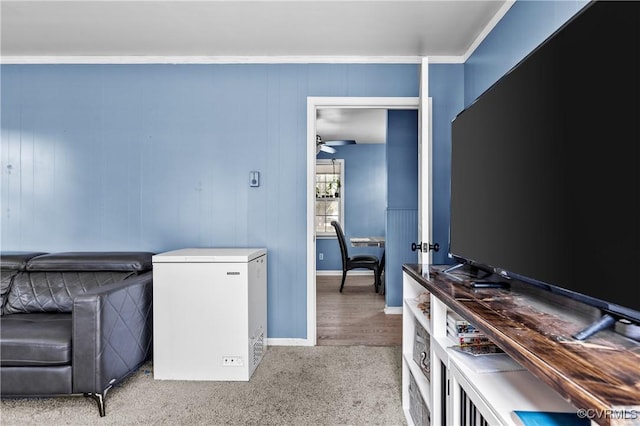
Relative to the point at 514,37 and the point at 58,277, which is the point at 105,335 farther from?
the point at 514,37

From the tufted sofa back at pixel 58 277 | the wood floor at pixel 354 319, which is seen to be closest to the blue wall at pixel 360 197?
the wood floor at pixel 354 319

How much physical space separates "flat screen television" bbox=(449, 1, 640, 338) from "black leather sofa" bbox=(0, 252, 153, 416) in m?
2.03

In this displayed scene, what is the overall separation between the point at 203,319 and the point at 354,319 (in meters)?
1.86

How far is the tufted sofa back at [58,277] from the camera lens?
8.28ft

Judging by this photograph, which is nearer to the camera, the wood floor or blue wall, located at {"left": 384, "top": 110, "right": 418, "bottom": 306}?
the wood floor

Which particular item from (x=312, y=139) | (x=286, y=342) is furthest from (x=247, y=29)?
(x=286, y=342)

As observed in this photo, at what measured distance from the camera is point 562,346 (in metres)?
0.83

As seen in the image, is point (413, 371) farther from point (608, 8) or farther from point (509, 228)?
point (608, 8)

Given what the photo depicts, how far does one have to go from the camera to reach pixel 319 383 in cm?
232

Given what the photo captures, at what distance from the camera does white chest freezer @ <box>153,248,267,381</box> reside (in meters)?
2.36

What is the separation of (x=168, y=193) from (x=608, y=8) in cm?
296

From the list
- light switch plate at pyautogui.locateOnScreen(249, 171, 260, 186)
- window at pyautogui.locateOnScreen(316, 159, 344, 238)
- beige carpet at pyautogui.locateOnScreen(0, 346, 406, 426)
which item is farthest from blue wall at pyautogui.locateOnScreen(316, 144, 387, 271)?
beige carpet at pyautogui.locateOnScreen(0, 346, 406, 426)

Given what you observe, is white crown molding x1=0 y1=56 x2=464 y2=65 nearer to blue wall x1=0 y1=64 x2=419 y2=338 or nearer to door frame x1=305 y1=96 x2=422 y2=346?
blue wall x1=0 y1=64 x2=419 y2=338

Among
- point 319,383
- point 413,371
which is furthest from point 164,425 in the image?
point 413,371
